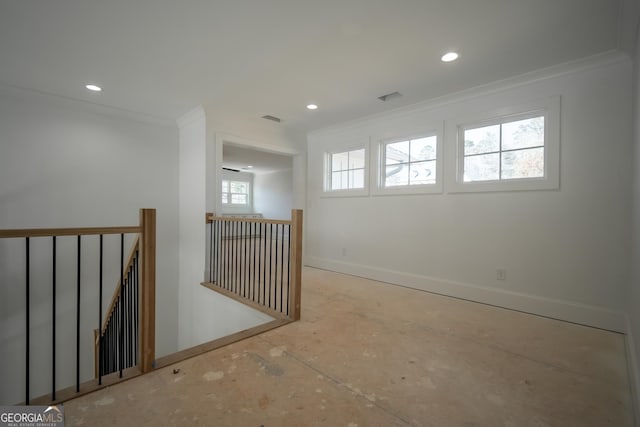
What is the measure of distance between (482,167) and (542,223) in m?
0.81

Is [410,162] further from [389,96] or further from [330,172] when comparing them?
[330,172]

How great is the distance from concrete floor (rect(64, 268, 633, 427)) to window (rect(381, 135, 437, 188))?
72.3 inches

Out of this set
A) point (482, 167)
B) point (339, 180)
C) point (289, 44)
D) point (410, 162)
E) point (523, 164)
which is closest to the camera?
point (289, 44)

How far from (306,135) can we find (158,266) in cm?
321

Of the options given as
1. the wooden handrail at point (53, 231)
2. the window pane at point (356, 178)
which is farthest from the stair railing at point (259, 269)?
Answer: the window pane at point (356, 178)

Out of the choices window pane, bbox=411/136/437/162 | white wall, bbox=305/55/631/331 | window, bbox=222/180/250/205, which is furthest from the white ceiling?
window, bbox=222/180/250/205

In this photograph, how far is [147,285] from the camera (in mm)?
1801

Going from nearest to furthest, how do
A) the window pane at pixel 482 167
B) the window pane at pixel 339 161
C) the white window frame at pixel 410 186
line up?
the window pane at pixel 482 167, the white window frame at pixel 410 186, the window pane at pixel 339 161

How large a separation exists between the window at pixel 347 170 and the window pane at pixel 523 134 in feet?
6.01

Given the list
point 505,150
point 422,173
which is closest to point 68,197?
point 422,173

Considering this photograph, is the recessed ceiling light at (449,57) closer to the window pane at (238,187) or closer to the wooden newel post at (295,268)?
the wooden newel post at (295,268)

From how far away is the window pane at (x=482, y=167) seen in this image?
3.06m

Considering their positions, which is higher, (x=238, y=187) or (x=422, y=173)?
(x=238, y=187)

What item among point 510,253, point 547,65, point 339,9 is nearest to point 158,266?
point 339,9
